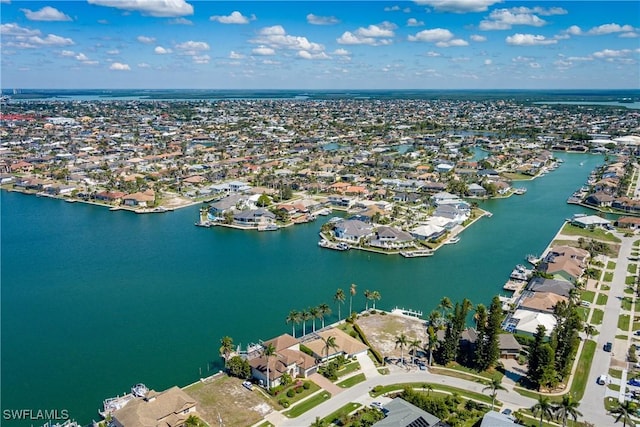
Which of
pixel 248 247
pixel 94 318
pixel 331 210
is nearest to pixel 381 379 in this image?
pixel 94 318

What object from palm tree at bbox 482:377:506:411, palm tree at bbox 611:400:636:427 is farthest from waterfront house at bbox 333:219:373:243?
palm tree at bbox 611:400:636:427

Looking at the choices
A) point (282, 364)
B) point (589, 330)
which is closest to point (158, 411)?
point (282, 364)

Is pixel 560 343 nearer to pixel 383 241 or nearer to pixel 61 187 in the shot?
pixel 383 241

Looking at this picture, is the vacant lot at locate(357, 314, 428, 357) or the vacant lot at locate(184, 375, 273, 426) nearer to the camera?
the vacant lot at locate(184, 375, 273, 426)

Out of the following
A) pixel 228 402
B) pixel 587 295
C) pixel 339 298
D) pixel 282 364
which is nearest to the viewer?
pixel 228 402

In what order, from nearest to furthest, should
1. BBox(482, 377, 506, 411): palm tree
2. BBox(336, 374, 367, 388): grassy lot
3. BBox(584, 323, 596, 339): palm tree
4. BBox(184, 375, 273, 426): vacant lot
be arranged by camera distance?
BBox(184, 375, 273, 426): vacant lot → BBox(482, 377, 506, 411): palm tree → BBox(336, 374, 367, 388): grassy lot → BBox(584, 323, 596, 339): palm tree

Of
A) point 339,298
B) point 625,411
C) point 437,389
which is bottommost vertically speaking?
point 437,389

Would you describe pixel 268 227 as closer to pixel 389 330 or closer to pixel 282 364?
pixel 389 330

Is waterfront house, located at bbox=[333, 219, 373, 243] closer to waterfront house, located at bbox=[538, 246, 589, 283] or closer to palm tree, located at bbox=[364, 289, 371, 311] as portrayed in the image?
palm tree, located at bbox=[364, 289, 371, 311]
